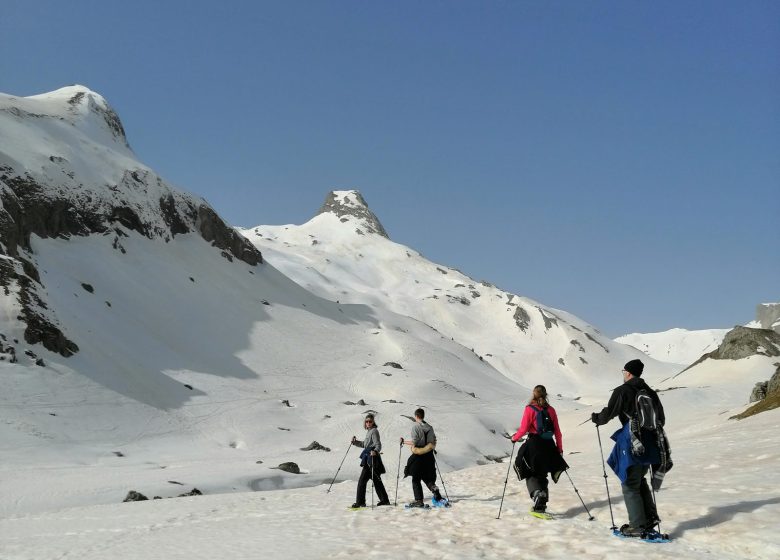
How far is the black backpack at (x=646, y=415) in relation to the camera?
930cm

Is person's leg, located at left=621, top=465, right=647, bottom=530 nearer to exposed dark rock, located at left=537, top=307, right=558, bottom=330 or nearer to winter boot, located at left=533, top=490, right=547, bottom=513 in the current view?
winter boot, located at left=533, top=490, right=547, bottom=513

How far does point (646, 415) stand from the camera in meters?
9.31

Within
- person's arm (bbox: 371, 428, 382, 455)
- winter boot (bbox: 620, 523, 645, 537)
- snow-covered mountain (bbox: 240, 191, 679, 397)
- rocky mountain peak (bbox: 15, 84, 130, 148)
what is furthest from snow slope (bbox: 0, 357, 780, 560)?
snow-covered mountain (bbox: 240, 191, 679, 397)

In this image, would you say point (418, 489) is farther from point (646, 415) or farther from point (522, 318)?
point (522, 318)

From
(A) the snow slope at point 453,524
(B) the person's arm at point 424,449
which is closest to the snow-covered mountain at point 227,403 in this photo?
(A) the snow slope at point 453,524

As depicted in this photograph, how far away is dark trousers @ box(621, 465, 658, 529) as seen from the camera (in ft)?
30.4

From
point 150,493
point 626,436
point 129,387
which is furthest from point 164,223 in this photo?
point 626,436

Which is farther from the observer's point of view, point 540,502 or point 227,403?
point 227,403

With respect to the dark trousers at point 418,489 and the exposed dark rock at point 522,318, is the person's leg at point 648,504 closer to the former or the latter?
the dark trousers at point 418,489

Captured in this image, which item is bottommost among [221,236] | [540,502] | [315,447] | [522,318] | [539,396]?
[540,502]

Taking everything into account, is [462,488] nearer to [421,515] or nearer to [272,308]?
[421,515]

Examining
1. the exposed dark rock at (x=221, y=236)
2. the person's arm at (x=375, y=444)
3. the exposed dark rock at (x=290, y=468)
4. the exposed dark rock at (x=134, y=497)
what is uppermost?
the exposed dark rock at (x=221, y=236)

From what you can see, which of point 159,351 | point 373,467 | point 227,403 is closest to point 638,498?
point 373,467

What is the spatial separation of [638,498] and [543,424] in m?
2.79
